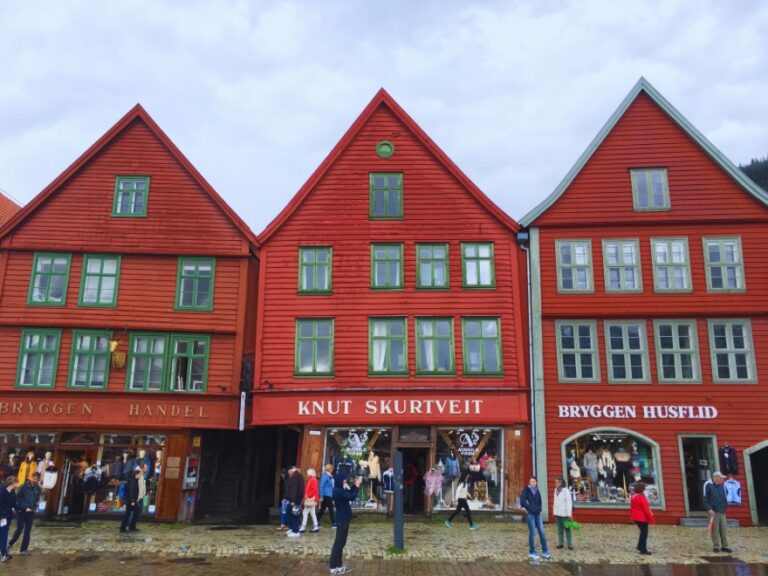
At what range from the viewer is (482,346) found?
71.1ft

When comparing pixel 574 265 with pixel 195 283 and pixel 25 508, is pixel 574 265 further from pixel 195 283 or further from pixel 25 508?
pixel 25 508

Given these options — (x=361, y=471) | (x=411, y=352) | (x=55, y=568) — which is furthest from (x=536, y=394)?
(x=55, y=568)

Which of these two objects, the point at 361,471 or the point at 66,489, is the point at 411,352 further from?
the point at 66,489

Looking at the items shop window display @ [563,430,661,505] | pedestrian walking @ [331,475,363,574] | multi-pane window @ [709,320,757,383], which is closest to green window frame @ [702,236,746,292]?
multi-pane window @ [709,320,757,383]

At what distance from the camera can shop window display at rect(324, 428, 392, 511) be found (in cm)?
2088

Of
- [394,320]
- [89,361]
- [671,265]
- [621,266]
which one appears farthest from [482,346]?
[89,361]

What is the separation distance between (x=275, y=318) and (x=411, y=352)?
4763mm

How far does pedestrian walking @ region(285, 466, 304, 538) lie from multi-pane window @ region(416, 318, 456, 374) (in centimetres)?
586

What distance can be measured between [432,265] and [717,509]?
1119 cm

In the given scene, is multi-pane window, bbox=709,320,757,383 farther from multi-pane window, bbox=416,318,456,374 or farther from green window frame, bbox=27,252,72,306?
green window frame, bbox=27,252,72,306

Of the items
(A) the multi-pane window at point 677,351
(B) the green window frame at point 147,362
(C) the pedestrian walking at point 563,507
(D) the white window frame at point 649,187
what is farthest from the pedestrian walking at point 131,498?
(D) the white window frame at point 649,187

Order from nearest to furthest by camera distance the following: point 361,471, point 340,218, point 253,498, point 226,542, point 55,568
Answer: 1. point 55,568
2. point 226,542
3. point 361,471
4. point 340,218
5. point 253,498

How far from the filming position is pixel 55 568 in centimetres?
1363

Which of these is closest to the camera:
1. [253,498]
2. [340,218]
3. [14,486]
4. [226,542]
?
[14,486]
